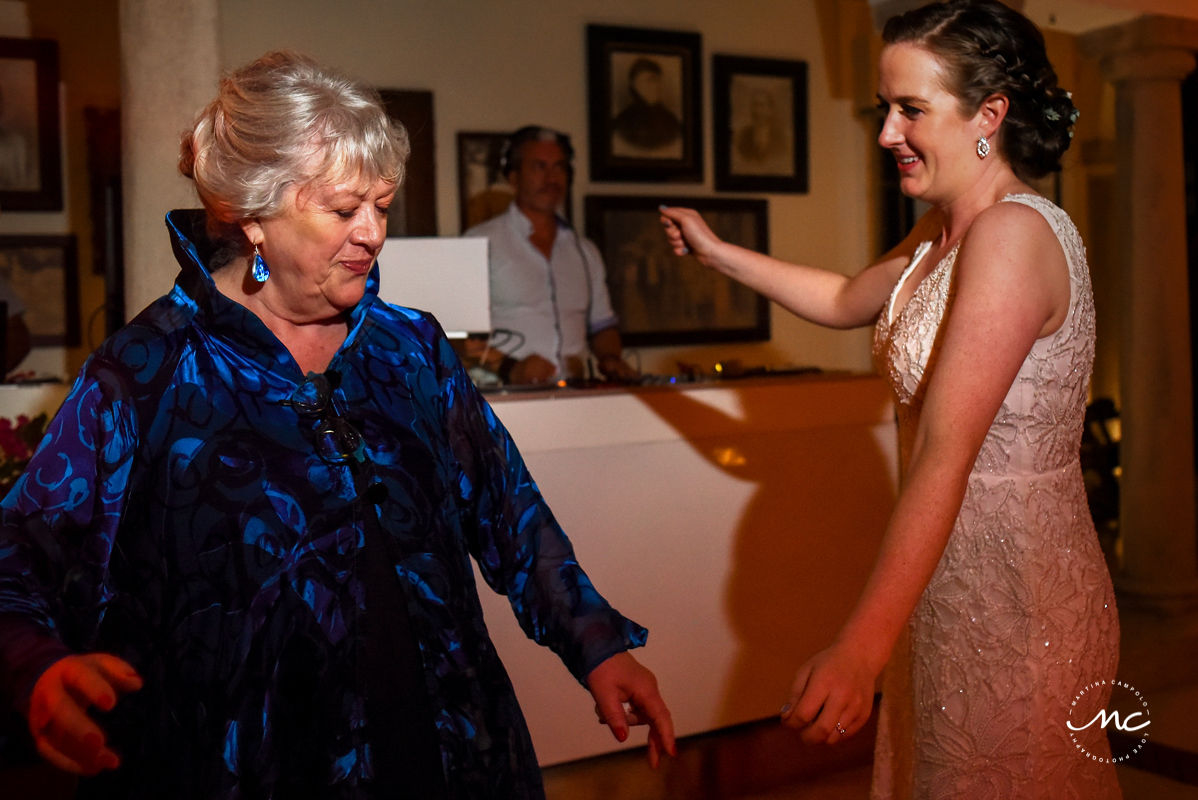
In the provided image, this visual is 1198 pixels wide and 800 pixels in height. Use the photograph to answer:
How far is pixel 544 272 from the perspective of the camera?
4.96m

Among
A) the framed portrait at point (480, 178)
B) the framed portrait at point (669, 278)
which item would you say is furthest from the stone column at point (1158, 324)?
the framed portrait at point (480, 178)

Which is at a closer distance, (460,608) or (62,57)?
(460,608)

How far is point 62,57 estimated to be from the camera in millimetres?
4949

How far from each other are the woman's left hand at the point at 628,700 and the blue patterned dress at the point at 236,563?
3cm

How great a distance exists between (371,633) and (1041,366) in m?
1.03

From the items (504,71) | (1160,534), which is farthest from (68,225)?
(1160,534)

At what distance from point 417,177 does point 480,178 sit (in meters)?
0.32

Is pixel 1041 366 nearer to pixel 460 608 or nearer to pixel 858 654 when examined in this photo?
pixel 858 654

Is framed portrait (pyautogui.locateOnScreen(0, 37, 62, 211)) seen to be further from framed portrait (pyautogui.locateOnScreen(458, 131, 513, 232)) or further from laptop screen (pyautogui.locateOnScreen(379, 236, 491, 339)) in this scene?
laptop screen (pyautogui.locateOnScreen(379, 236, 491, 339))

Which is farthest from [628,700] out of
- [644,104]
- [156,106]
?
[644,104]

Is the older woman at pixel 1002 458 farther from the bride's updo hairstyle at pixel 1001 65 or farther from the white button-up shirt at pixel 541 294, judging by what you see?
the white button-up shirt at pixel 541 294

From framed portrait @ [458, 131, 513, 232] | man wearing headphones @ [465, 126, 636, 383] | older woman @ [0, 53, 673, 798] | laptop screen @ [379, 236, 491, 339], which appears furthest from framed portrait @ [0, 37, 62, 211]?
older woman @ [0, 53, 673, 798]

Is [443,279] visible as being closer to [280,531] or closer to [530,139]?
[530,139]

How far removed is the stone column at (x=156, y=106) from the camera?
2584 mm
